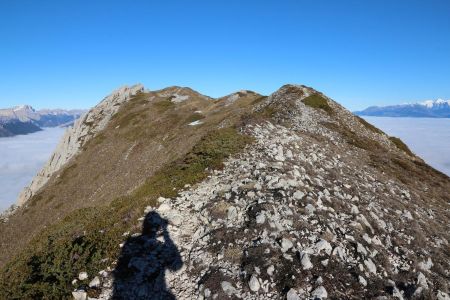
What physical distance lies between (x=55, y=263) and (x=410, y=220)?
19276mm

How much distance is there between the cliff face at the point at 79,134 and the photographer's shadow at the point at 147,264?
69.3 metres

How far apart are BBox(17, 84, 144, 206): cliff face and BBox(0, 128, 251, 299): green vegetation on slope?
Answer: 63.4 metres

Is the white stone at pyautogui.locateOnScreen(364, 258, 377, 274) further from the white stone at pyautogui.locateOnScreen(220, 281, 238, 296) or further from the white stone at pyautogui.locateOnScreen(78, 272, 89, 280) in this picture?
the white stone at pyautogui.locateOnScreen(78, 272, 89, 280)

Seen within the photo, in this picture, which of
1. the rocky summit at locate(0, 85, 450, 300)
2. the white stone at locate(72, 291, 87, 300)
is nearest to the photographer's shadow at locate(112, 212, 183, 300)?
the rocky summit at locate(0, 85, 450, 300)

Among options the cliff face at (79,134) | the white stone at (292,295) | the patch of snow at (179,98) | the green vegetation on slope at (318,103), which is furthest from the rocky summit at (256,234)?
the cliff face at (79,134)

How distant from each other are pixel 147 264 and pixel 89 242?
401 centimetres

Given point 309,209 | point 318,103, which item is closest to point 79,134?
point 318,103

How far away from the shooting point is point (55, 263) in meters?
14.4

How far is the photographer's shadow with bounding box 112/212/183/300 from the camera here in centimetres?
1236

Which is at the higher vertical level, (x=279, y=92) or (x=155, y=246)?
(x=279, y=92)

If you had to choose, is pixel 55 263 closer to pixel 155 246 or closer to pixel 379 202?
pixel 155 246

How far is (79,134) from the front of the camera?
90500mm

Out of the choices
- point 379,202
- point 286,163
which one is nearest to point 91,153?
point 286,163

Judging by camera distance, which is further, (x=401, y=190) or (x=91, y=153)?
(x=91, y=153)
